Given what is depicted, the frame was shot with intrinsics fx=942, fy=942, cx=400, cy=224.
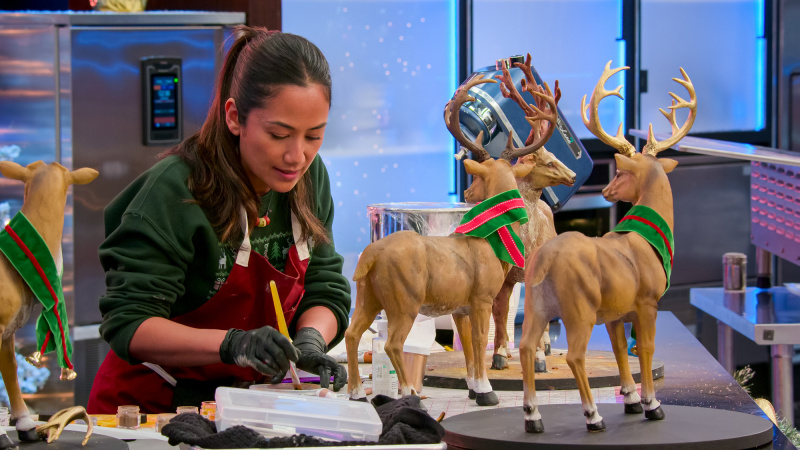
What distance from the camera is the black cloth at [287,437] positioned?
1028mm

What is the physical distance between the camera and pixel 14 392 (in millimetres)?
1128

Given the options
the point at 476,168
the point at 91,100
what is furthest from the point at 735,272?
the point at 91,100

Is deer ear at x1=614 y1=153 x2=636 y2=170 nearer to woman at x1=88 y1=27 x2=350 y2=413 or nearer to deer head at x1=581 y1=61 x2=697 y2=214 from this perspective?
deer head at x1=581 y1=61 x2=697 y2=214

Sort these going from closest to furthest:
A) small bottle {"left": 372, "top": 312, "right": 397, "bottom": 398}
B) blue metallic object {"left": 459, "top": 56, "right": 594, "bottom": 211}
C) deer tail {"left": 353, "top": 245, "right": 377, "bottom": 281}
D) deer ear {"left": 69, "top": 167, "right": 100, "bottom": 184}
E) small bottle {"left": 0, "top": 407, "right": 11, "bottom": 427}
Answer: deer ear {"left": 69, "top": 167, "right": 100, "bottom": 184} < small bottle {"left": 0, "top": 407, "right": 11, "bottom": 427} < deer tail {"left": 353, "top": 245, "right": 377, "bottom": 281} < small bottle {"left": 372, "top": 312, "right": 397, "bottom": 398} < blue metallic object {"left": 459, "top": 56, "right": 594, "bottom": 211}

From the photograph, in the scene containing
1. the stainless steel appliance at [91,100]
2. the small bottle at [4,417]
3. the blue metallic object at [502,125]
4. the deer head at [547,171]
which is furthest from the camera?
the stainless steel appliance at [91,100]

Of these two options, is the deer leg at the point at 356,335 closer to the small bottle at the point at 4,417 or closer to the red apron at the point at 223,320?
the red apron at the point at 223,320

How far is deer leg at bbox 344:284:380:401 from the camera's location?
1.45 meters

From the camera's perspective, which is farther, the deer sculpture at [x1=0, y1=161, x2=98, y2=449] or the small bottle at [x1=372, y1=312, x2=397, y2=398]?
the small bottle at [x1=372, y1=312, x2=397, y2=398]

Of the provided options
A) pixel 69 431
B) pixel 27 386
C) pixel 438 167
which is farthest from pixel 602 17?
pixel 69 431

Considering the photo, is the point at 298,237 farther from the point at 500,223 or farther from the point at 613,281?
the point at 613,281

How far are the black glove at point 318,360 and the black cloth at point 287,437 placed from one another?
31 centimetres

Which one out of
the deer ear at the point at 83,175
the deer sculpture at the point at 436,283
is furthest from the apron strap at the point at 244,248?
the deer ear at the point at 83,175

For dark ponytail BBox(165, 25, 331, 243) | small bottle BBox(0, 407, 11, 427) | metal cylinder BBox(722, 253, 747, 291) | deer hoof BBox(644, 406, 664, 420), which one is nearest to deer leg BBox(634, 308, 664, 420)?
deer hoof BBox(644, 406, 664, 420)

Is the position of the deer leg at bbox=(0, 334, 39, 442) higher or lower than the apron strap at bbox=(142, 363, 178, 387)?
higher
